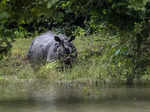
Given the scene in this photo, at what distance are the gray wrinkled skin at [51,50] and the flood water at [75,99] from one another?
105 inches

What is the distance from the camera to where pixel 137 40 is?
25.0 feet

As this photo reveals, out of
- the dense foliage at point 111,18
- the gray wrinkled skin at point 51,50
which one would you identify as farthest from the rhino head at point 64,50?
the dense foliage at point 111,18

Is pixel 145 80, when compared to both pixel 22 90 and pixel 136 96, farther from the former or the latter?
pixel 22 90

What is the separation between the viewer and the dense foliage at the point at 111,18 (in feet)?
18.2

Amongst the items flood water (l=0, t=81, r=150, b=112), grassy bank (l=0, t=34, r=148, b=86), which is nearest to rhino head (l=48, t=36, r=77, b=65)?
grassy bank (l=0, t=34, r=148, b=86)

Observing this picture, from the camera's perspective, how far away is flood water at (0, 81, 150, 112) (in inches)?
271

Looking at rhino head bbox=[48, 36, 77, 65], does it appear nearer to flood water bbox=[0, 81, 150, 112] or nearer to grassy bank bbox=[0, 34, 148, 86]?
grassy bank bbox=[0, 34, 148, 86]

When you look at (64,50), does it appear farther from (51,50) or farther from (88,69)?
(88,69)

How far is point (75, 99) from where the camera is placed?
7.93m

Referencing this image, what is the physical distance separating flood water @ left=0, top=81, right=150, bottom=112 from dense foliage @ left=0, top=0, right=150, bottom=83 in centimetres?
55

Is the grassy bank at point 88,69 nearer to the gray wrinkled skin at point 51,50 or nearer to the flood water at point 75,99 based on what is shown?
the gray wrinkled skin at point 51,50

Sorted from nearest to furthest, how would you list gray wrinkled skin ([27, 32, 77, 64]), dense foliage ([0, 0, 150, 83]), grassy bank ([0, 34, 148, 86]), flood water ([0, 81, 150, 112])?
dense foliage ([0, 0, 150, 83]) < flood water ([0, 81, 150, 112]) < grassy bank ([0, 34, 148, 86]) < gray wrinkled skin ([27, 32, 77, 64])

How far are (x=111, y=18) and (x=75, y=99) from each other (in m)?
2.07

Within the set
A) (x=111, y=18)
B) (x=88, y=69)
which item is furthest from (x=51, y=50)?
(x=111, y=18)
